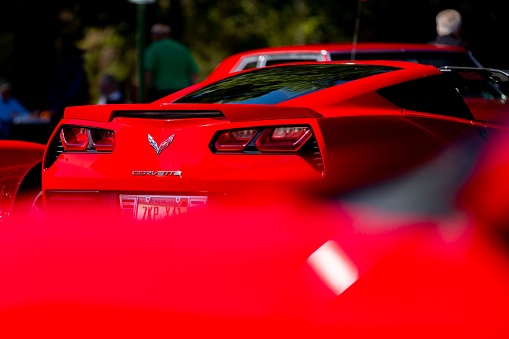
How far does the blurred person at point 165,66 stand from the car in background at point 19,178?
7.84 metres

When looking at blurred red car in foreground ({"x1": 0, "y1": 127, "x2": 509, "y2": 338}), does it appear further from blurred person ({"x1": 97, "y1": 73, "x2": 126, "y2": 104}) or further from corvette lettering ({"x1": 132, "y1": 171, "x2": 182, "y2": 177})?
blurred person ({"x1": 97, "y1": 73, "x2": 126, "y2": 104})

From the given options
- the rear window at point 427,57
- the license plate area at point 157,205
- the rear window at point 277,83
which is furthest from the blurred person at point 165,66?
the license plate area at point 157,205

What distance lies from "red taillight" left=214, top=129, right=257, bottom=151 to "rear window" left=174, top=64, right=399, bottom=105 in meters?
0.53

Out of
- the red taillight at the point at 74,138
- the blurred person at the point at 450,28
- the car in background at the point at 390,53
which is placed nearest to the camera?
the red taillight at the point at 74,138

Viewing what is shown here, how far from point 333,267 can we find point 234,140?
0.58 metres

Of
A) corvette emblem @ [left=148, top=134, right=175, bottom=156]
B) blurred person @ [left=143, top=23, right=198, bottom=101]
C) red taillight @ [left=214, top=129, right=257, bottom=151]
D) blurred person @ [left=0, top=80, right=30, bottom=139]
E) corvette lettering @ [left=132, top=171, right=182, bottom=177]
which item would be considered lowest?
blurred person @ [left=0, top=80, right=30, bottom=139]

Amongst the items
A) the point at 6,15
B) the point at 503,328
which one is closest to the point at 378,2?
the point at 6,15

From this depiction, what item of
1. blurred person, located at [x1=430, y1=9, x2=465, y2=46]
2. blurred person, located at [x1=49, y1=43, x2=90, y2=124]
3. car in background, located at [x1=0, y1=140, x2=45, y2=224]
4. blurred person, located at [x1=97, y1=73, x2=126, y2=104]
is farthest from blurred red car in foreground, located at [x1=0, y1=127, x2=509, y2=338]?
blurred person, located at [x1=97, y1=73, x2=126, y2=104]

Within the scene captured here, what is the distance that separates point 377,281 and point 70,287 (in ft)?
3.87

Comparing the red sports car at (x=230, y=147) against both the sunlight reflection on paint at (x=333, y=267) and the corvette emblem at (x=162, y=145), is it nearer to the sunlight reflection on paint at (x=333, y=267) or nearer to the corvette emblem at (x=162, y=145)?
the corvette emblem at (x=162, y=145)

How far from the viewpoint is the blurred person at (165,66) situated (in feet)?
48.1

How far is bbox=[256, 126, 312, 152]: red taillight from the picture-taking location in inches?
187

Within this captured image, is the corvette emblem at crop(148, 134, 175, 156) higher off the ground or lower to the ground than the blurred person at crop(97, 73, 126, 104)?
higher

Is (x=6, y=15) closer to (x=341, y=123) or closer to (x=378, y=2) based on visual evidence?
(x=378, y=2)
